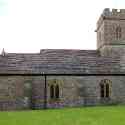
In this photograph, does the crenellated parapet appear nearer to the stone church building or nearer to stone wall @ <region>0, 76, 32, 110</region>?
the stone church building

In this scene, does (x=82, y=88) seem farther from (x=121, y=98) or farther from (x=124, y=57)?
(x=124, y=57)

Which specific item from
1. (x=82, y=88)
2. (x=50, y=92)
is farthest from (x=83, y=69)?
(x=50, y=92)

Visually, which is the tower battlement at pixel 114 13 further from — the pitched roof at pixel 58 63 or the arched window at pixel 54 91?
the arched window at pixel 54 91

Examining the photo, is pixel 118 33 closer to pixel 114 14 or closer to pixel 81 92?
pixel 114 14

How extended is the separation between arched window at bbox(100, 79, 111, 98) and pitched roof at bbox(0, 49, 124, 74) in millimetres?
1035

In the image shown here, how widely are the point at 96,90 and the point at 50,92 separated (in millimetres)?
4699

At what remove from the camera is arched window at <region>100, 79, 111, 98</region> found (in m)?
34.6

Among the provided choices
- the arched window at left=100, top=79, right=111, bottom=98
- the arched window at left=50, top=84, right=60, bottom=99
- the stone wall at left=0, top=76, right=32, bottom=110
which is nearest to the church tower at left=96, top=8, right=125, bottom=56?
the arched window at left=100, top=79, right=111, bottom=98

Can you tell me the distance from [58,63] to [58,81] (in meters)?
2.34

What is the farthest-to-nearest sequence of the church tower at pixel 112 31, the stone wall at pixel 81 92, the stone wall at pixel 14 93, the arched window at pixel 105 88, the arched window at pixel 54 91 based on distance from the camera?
the church tower at pixel 112 31
the arched window at pixel 105 88
the arched window at pixel 54 91
the stone wall at pixel 81 92
the stone wall at pixel 14 93

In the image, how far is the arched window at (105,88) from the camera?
3459 cm

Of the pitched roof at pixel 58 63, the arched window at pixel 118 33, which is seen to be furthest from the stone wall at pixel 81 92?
the arched window at pixel 118 33

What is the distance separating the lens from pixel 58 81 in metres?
33.9

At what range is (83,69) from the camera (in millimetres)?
34781
